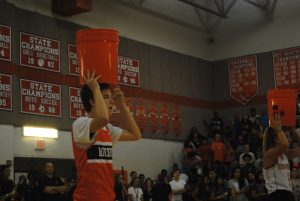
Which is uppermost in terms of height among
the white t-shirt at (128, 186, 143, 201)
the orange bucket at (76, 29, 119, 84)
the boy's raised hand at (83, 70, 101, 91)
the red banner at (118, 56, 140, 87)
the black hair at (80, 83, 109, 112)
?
the red banner at (118, 56, 140, 87)

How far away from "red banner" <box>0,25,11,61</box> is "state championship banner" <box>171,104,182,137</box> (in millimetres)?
6672

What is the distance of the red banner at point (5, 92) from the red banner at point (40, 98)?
42cm

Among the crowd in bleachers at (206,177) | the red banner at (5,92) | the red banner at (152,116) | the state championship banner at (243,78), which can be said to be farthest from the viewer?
the state championship banner at (243,78)

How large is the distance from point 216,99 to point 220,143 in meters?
3.09

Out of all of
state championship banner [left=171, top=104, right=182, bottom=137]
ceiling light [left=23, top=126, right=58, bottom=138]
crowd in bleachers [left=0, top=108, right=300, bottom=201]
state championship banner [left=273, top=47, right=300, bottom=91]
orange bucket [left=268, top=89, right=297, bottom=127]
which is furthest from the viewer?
state championship banner [left=273, top=47, right=300, bottom=91]

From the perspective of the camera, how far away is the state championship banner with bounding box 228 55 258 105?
1972cm

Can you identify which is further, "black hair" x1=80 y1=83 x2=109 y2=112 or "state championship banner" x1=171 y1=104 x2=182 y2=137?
"state championship banner" x1=171 y1=104 x2=182 y2=137

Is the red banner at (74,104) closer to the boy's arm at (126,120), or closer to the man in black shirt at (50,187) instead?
the man in black shirt at (50,187)

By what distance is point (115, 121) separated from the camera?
634 inches

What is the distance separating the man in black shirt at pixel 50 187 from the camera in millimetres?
9367

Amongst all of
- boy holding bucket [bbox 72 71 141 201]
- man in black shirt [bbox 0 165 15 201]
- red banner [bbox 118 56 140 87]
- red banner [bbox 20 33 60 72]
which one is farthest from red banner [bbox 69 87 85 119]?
boy holding bucket [bbox 72 71 141 201]

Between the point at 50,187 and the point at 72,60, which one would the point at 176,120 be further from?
the point at 50,187

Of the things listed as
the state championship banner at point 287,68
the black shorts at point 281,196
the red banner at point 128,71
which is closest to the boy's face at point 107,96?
the black shorts at point 281,196

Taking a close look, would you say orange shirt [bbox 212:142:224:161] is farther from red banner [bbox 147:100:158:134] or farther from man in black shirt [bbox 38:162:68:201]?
man in black shirt [bbox 38:162:68:201]
